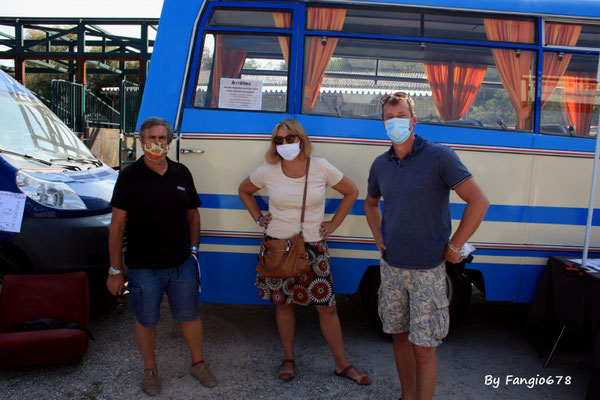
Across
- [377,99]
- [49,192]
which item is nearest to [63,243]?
[49,192]

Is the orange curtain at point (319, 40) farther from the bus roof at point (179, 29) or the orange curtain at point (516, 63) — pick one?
the orange curtain at point (516, 63)

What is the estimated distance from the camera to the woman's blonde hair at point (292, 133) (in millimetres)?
3146

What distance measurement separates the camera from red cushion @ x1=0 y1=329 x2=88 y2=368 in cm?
328

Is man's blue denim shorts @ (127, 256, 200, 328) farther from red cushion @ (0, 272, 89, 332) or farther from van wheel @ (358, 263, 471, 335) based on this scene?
van wheel @ (358, 263, 471, 335)

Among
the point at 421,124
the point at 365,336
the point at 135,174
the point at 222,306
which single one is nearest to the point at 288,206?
the point at 135,174

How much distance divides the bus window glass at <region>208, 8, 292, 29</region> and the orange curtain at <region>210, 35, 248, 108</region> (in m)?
0.15

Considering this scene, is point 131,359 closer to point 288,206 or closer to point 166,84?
point 288,206

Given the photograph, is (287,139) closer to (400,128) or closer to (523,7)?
(400,128)

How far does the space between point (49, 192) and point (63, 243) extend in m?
0.44

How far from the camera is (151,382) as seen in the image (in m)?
3.24

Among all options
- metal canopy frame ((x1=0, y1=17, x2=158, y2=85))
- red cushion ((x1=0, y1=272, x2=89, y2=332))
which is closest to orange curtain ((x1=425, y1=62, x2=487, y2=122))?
red cushion ((x1=0, y1=272, x2=89, y2=332))

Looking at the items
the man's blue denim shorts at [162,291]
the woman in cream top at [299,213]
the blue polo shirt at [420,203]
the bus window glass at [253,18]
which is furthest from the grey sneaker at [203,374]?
the bus window glass at [253,18]

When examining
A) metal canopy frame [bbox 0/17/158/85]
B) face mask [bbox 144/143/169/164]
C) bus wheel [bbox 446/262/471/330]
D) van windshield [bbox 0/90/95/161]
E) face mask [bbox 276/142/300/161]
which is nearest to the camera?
face mask [bbox 144/143/169/164]

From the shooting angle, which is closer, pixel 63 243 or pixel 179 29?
pixel 179 29
